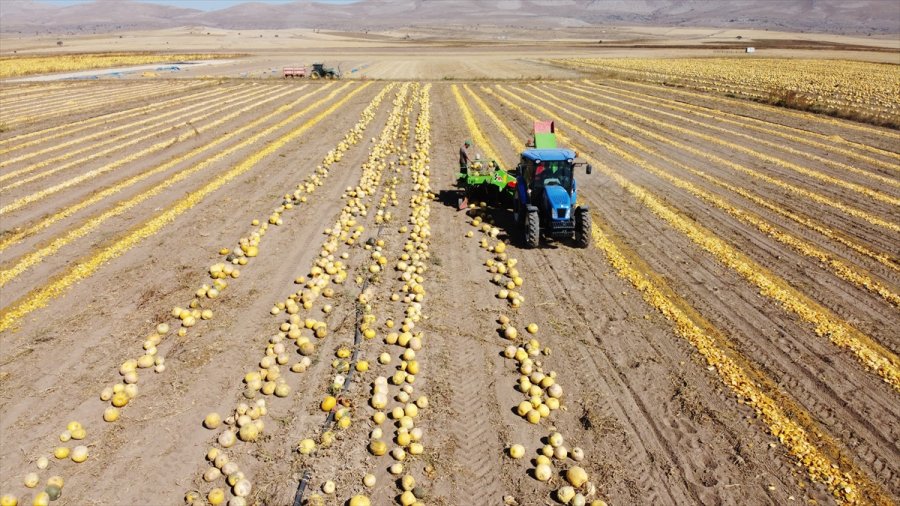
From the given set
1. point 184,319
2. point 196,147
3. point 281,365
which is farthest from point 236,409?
point 196,147

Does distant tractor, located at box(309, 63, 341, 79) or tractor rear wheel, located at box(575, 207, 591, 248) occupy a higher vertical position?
distant tractor, located at box(309, 63, 341, 79)

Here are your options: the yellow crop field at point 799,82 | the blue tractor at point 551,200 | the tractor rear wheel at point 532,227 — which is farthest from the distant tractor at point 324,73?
the tractor rear wheel at point 532,227

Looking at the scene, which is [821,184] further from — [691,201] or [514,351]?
[514,351]

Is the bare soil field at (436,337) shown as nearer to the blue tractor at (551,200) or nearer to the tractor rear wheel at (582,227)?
the tractor rear wheel at (582,227)

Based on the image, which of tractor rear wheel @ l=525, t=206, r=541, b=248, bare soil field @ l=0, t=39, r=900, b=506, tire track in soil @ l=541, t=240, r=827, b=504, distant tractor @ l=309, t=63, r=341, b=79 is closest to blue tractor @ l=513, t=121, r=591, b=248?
tractor rear wheel @ l=525, t=206, r=541, b=248

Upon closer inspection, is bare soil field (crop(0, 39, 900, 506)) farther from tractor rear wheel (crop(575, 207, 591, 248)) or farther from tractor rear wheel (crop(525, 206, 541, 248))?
tractor rear wheel (crop(525, 206, 541, 248))

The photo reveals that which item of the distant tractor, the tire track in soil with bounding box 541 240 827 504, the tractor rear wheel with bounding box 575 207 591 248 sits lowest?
the tire track in soil with bounding box 541 240 827 504

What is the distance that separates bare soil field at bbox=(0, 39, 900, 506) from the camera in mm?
6035

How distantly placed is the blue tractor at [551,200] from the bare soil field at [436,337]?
624 mm

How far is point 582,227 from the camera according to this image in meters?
11.9

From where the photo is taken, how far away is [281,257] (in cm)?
1173

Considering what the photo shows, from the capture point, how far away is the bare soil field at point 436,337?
6.04 metres

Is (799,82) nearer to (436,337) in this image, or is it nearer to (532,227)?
(532,227)

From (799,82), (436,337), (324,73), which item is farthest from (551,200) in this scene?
(324,73)
